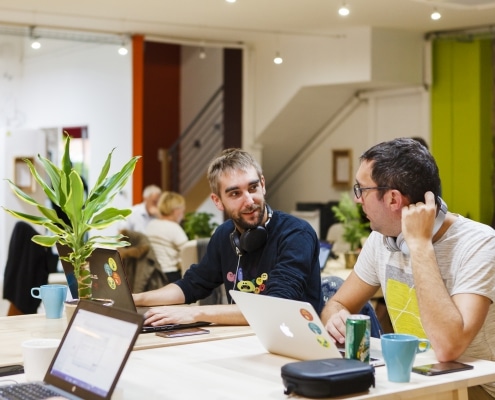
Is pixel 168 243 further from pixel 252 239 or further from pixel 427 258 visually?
pixel 427 258

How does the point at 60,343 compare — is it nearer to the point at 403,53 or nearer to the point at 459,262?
the point at 459,262

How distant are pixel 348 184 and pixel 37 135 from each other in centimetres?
386

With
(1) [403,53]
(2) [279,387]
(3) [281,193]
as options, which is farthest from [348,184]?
(2) [279,387]

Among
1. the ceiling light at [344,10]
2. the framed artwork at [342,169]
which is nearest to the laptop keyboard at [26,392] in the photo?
the ceiling light at [344,10]

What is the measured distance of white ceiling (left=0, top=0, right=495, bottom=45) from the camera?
8125mm

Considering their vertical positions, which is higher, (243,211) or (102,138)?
(102,138)

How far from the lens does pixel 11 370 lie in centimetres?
247

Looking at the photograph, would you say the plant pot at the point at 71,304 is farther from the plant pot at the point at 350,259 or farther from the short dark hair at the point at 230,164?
the plant pot at the point at 350,259

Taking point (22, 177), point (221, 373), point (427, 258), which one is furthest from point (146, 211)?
point (221, 373)

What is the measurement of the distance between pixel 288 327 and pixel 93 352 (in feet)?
1.88

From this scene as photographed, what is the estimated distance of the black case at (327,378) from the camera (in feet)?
6.59

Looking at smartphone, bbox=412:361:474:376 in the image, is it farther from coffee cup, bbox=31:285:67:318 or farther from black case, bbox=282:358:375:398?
coffee cup, bbox=31:285:67:318

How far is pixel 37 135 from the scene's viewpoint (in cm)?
1033

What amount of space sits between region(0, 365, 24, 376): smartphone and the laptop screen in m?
0.34
